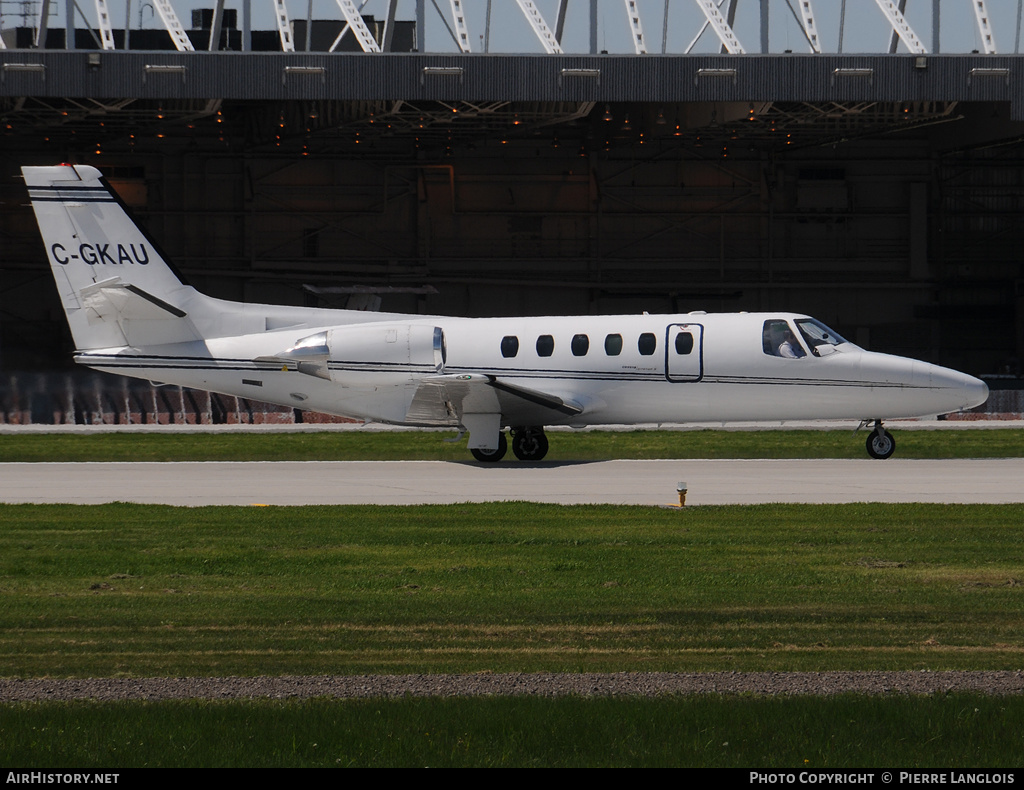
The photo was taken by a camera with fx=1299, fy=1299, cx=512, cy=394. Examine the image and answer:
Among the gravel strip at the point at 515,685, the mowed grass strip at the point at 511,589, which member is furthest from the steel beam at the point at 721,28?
the gravel strip at the point at 515,685

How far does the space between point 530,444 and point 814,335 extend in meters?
5.73

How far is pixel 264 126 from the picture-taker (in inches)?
1954

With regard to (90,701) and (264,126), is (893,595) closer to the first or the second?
(90,701)

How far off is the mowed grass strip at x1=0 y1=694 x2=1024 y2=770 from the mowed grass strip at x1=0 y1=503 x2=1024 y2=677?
133cm

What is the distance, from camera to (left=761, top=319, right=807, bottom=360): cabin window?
23.8m

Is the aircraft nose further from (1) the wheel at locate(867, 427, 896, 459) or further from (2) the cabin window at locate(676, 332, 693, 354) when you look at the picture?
(2) the cabin window at locate(676, 332, 693, 354)

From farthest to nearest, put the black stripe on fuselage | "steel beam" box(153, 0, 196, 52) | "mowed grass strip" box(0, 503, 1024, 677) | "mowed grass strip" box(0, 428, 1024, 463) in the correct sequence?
1. "steel beam" box(153, 0, 196, 52)
2. "mowed grass strip" box(0, 428, 1024, 463)
3. the black stripe on fuselage
4. "mowed grass strip" box(0, 503, 1024, 677)

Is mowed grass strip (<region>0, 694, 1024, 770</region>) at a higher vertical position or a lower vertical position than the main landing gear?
higher

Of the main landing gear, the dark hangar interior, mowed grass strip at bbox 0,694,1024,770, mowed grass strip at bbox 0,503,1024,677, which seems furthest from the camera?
the dark hangar interior

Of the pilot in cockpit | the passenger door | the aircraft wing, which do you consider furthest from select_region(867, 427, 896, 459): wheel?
the aircraft wing

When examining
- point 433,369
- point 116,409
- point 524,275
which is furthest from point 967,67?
point 116,409

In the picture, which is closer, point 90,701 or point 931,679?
point 90,701

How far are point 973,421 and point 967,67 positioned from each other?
38.4ft

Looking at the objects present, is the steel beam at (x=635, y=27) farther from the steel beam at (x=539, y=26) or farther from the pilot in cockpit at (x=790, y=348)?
the pilot in cockpit at (x=790, y=348)
